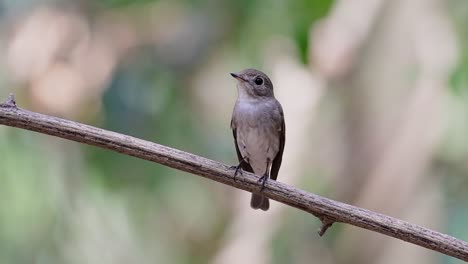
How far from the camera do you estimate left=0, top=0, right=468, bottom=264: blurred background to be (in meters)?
6.50

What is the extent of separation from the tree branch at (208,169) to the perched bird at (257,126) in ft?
5.31

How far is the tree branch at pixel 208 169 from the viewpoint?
3654 mm

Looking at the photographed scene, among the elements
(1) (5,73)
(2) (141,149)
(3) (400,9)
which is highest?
(3) (400,9)

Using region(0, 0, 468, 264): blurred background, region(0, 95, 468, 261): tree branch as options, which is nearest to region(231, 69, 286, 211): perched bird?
region(0, 0, 468, 264): blurred background

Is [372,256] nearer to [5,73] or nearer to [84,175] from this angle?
[84,175]

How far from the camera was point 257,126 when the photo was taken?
5.54 metres

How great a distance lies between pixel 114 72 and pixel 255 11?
1.33 m

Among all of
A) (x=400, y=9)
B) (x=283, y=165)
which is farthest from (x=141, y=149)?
(x=400, y=9)

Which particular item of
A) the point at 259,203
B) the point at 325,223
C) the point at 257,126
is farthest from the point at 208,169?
the point at 259,203

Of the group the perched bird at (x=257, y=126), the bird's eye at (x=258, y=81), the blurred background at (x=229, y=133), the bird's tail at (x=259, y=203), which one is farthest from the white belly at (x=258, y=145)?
the blurred background at (x=229, y=133)

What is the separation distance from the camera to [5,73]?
6.54 metres

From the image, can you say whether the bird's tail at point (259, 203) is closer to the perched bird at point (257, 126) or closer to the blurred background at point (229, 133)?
the perched bird at point (257, 126)

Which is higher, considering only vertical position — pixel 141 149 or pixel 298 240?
pixel 141 149

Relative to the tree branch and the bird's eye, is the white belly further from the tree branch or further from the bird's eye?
the tree branch
